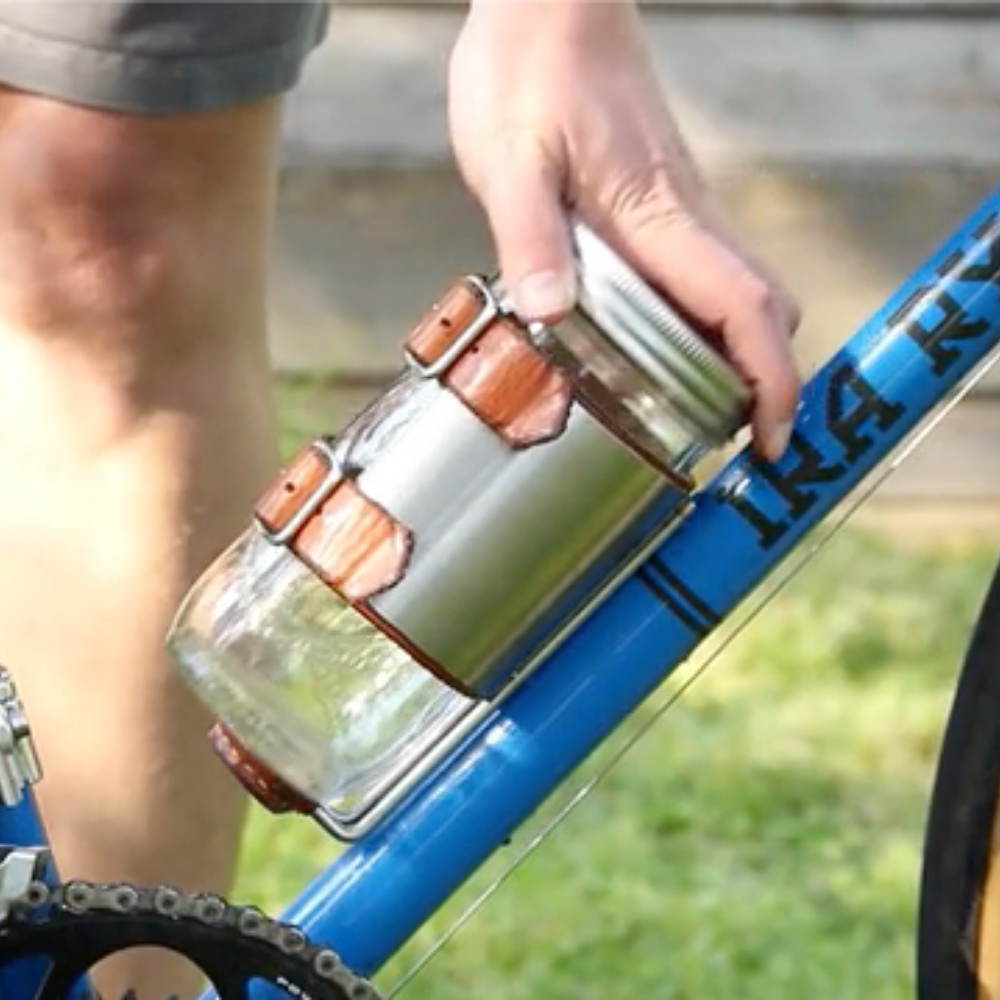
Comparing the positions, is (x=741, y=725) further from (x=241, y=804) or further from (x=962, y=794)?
(x=962, y=794)

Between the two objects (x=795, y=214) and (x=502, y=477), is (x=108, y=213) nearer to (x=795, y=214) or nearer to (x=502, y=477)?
(x=502, y=477)

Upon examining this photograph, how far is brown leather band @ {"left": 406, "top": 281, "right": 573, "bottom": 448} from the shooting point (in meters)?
0.91

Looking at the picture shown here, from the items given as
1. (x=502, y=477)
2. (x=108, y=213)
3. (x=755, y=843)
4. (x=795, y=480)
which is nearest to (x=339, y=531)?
(x=502, y=477)

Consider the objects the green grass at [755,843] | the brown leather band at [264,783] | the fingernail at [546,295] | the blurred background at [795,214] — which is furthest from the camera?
the blurred background at [795,214]

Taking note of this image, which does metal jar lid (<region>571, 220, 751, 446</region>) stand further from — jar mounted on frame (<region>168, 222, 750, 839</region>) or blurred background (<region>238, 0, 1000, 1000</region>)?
blurred background (<region>238, 0, 1000, 1000</region>)

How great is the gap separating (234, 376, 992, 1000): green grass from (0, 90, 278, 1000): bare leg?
0.48m

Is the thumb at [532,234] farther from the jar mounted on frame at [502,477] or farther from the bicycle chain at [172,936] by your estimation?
the bicycle chain at [172,936]

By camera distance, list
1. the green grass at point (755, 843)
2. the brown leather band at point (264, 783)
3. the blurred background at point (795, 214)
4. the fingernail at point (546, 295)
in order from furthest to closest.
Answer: the blurred background at point (795, 214) < the green grass at point (755, 843) < the brown leather band at point (264, 783) < the fingernail at point (546, 295)

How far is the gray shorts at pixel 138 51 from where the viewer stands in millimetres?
1150

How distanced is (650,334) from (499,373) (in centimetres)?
6

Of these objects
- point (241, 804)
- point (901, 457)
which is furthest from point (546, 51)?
point (241, 804)

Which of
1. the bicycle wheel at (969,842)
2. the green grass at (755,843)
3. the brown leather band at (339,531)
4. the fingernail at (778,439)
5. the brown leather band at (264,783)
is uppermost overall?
the brown leather band at (339,531)

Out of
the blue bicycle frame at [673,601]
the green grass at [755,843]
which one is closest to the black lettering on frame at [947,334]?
the blue bicycle frame at [673,601]

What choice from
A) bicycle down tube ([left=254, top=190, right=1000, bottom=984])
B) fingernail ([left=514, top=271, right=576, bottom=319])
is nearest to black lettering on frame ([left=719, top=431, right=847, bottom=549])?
bicycle down tube ([left=254, top=190, right=1000, bottom=984])
